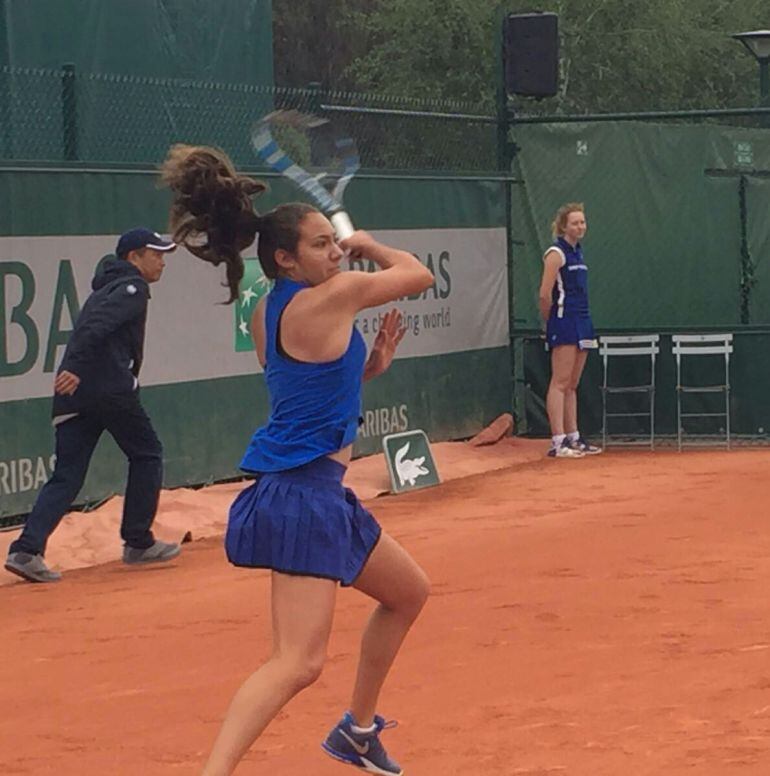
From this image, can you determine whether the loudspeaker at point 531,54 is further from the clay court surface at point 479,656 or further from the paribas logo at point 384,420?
the clay court surface at point 479,656

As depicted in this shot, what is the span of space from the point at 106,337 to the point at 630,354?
280 inches

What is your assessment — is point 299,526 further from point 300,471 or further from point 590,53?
point 590,53

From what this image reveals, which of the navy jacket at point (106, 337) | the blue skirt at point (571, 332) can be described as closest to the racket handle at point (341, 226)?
the navy jacket at point (106, 337)

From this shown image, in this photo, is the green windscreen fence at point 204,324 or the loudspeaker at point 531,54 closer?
the green windscreen fence at point 204,324

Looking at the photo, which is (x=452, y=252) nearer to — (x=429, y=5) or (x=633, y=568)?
(x=633, y=568)

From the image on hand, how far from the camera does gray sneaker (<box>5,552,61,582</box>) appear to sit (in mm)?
9852

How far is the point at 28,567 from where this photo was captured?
988 centimetres

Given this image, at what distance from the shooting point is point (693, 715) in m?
6.40

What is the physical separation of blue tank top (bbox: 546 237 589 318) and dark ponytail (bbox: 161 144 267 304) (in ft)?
32.6

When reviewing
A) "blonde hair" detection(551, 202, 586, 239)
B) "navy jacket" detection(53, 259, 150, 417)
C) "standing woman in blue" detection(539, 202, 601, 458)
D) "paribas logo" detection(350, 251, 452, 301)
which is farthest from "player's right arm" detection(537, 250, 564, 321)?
"navy jacket" detection(53, 259, 150, 417)

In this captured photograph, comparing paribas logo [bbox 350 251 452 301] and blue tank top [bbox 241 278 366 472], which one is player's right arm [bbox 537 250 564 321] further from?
blue tank top [bbox 241 278 366 472]

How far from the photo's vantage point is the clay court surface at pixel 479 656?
20.1 feet

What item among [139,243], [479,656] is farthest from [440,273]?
[479,656]

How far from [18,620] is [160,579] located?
122 cm
